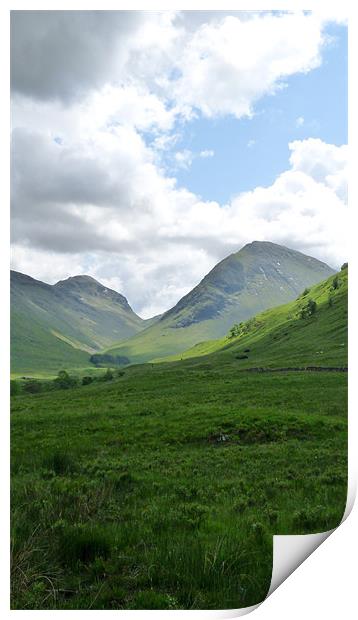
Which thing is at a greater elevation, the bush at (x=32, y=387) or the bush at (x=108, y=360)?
the bush at (x=108, y=360)

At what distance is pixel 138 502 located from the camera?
23.5 ft

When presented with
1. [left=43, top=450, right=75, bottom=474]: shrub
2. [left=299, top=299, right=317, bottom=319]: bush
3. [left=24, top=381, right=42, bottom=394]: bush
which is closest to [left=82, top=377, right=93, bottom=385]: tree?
[left=24, top=381, right=42, bottom=394]: bush

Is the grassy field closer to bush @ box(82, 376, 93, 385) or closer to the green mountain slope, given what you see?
bush @ box(82, 376, 93, 385)

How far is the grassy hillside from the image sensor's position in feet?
15.4

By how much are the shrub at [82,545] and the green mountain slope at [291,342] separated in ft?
108

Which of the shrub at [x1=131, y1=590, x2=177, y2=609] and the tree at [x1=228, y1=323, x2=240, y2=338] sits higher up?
the tree at [x1=228, y1=323, x2=240, y2=338]

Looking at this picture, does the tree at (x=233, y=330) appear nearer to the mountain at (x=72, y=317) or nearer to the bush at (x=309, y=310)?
the mountain at (x=72, y=317)

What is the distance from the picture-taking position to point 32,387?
32969mm

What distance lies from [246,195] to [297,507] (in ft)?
24.1

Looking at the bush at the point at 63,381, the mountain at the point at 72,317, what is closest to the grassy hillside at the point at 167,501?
the mountain at the point at 72,317

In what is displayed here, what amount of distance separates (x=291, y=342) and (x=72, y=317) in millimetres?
41774

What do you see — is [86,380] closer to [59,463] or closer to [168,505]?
[59,463]

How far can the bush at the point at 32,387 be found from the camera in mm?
Answer: 32853

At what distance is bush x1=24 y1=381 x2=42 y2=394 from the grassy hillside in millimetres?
12507
